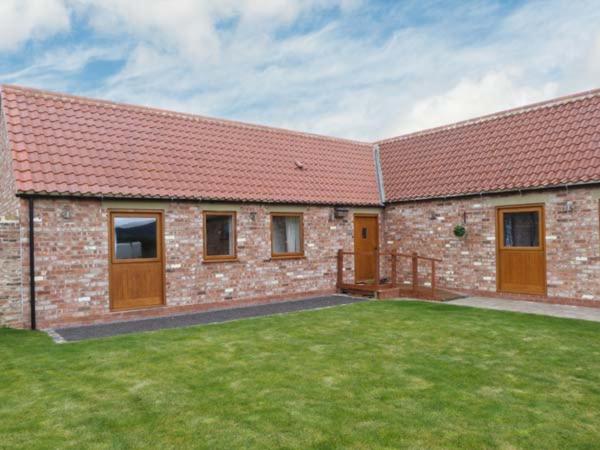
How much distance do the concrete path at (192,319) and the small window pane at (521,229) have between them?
4.18 metres

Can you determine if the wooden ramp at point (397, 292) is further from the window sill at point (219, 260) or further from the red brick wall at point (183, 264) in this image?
the window sill at point (219, 260)

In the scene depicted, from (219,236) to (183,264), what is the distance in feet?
4.01

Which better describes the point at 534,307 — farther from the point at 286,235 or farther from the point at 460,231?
the point at 286,235

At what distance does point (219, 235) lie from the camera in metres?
12.1

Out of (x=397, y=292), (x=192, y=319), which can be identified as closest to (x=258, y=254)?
(x=192, y=319)

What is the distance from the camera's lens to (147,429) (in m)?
4.39

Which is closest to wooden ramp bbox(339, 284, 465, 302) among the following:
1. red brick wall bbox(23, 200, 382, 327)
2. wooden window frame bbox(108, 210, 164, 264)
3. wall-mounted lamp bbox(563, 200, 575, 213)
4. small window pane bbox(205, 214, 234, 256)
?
red brick wall bbox(23, 200, 382, 327)

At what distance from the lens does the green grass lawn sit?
165 inches

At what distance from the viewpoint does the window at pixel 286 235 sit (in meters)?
13.1

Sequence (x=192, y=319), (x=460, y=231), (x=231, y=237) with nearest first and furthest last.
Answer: (x=192, y=319) → (x=231, y=237) → (x=460, y=231)

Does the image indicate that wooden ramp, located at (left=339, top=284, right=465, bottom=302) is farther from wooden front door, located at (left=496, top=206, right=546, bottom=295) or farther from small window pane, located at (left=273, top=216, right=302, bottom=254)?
small window pane, located at (left=273, top=216, right=302, bottom=254)

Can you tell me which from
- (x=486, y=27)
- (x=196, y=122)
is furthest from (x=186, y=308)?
(x=486, y=27)

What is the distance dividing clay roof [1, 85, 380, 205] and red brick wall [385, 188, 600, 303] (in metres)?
1.61

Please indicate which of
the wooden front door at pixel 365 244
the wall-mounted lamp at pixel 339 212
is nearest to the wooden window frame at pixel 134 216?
the wall-mounted lamp at pixel 339 212
